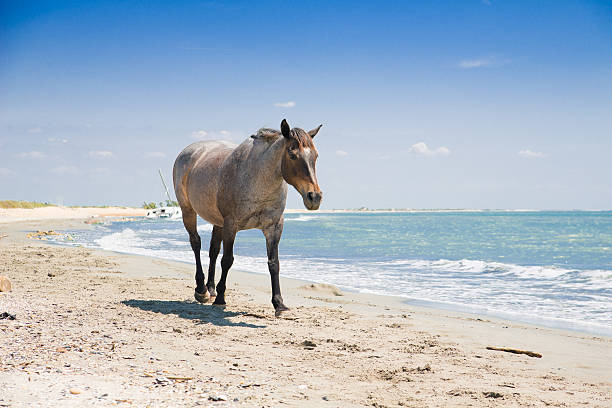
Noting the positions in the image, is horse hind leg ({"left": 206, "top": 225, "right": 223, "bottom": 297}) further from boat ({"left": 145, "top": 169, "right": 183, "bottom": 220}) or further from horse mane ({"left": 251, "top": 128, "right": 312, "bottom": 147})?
boat ({"left": 145, "top": 169, "right": 183, "bottom": 220})

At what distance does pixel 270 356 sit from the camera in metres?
4.50

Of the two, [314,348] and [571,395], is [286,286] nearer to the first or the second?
[314,348]

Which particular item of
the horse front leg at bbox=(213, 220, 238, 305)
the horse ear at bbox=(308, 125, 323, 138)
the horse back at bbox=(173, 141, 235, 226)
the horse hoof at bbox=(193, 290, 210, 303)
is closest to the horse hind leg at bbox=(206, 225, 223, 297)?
the horse hoof at bbox=(193, 290, 210, 303)

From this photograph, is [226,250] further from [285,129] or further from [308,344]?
[308,344]

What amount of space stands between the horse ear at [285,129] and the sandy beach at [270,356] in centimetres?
227

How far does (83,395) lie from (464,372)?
3.01 m

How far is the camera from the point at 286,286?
34.0 ft

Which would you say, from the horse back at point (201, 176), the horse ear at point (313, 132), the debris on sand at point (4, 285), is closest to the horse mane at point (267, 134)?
the horse ear at point (313, 132)

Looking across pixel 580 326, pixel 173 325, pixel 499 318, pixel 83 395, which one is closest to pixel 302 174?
pixel 173 325

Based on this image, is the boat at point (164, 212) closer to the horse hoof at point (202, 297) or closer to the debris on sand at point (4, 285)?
the debris on sand at point (4, 285)

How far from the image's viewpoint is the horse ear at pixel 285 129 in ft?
18.8

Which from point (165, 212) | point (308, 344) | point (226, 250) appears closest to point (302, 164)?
point (226, 250)

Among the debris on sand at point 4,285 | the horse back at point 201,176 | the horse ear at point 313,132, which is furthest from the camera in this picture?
the horse back at point 201,176

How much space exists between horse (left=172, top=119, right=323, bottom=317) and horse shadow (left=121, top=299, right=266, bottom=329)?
347 millimetres
